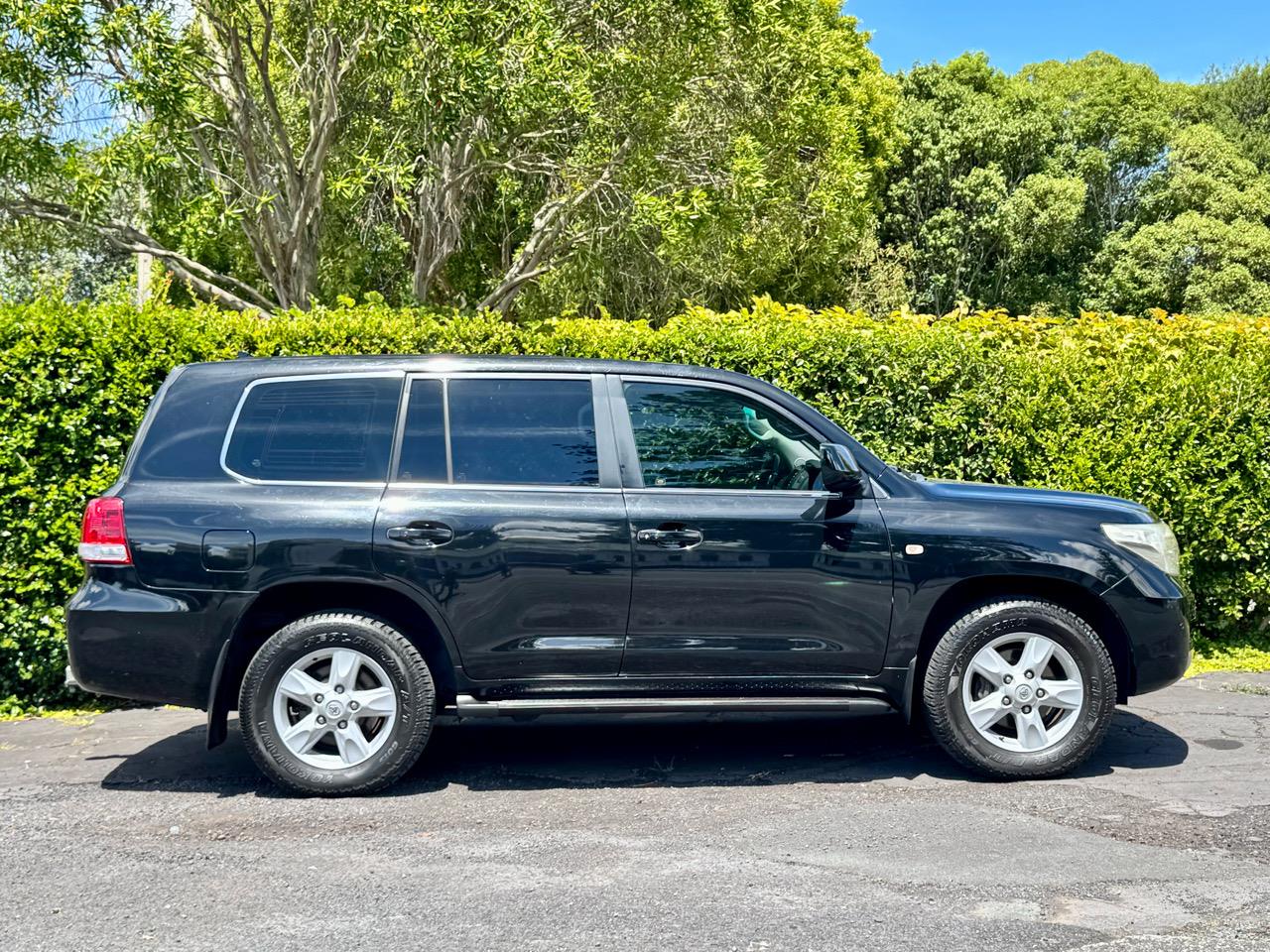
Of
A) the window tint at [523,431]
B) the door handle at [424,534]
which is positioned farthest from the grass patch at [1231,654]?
the door handle at [424,534]

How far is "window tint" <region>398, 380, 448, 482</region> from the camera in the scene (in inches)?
222

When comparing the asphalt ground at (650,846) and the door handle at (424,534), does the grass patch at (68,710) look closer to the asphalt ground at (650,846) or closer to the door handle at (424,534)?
the asphalt ground at (650,846)

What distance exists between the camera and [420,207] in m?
17.3

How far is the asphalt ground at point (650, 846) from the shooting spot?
4.06 meters

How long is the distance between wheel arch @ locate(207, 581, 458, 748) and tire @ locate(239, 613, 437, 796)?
0.12m

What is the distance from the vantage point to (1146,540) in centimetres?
588

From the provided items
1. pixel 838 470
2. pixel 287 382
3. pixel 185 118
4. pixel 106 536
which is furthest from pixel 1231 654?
pixel 185 118

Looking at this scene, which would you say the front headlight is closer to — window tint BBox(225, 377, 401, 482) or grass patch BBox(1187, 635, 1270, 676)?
grass patch BBox(1187, 635, 1270, 676)

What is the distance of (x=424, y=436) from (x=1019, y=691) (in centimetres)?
297

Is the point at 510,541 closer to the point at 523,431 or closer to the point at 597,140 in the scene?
the point at 523,431

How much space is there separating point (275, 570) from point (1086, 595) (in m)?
3.75

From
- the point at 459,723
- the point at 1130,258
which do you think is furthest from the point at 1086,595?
the point at 1130,258

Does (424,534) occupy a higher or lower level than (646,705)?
higher

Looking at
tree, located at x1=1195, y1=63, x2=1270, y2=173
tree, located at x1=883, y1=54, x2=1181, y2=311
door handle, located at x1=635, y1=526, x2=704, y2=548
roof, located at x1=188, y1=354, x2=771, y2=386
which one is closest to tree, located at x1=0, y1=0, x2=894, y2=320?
roof, located at x1=188, y1=354, x2=771, y2=386
